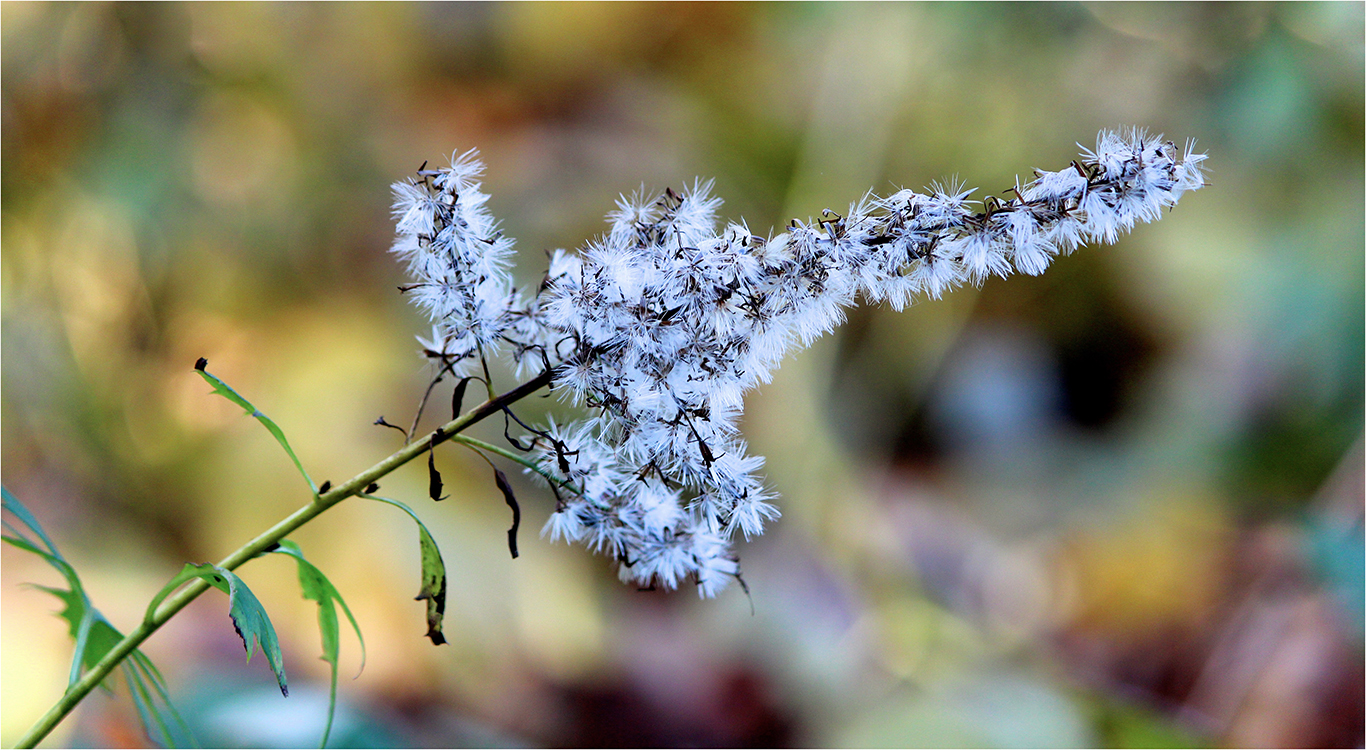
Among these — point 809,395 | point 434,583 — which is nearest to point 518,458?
point 434,583

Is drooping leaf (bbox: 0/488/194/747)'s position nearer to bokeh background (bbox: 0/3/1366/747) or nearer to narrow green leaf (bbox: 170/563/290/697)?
narrow green leaf (bbox: 170/563/290/697)

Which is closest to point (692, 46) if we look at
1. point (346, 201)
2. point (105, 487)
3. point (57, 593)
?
point (346, 201)

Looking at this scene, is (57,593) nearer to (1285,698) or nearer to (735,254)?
(735,254)

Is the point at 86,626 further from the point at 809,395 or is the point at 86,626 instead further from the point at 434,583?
the point at 809,395

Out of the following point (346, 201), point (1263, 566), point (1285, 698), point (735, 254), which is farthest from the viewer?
point (346, 201)

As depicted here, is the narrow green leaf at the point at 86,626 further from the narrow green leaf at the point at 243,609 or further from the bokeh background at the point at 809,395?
the bokeh background at the point at 809,395

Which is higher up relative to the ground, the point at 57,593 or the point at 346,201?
the point at 346,201

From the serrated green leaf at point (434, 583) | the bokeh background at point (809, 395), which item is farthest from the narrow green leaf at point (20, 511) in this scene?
the bokeh background at point (809, 395)
